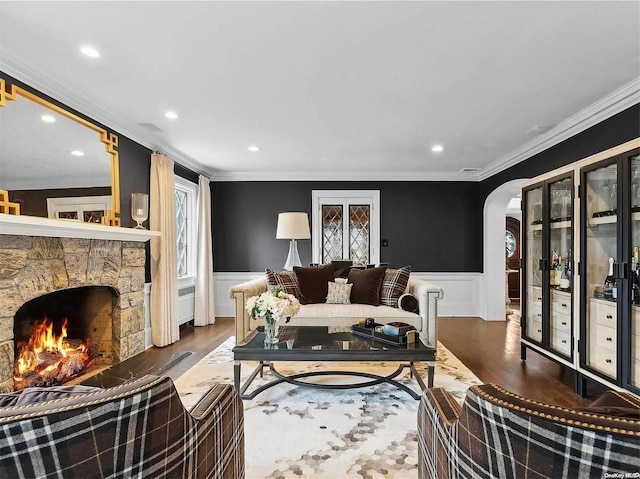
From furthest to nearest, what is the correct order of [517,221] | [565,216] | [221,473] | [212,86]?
[517,221] → [565,216] → [212,86] → [221,473]

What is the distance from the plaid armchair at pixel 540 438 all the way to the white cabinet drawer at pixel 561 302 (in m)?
2.53

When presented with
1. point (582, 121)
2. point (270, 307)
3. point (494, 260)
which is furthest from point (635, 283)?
point (494, 260)

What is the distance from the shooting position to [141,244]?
415 cm

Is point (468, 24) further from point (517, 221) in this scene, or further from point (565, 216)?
point (517, 221)

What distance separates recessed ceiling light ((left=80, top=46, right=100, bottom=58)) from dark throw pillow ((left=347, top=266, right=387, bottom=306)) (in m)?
3.19


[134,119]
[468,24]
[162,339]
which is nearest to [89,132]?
[134,119]

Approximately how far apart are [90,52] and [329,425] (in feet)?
9.26

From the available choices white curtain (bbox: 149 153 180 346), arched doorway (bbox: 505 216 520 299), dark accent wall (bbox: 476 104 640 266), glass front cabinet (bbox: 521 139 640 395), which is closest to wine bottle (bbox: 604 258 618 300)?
glass front cabinet (bbox: 521 139 640 395)

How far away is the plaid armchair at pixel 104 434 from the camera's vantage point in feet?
2.52

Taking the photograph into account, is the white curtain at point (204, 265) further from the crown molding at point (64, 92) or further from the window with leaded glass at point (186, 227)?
the crown molding at point (64, 92)

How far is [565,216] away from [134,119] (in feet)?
13.4

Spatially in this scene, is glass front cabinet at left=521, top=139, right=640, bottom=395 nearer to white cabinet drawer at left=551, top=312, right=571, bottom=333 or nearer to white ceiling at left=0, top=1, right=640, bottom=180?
white cabinet drawer at left=551, top=312, right=571, bottom=333

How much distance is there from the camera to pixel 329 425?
2.47 metres

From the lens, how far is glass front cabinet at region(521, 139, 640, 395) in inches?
103
